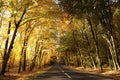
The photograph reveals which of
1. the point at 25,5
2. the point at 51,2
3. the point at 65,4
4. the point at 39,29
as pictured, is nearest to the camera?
the point at 25,5

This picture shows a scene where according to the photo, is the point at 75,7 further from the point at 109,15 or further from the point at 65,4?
the point at 109,15

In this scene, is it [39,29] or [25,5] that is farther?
[39,29]

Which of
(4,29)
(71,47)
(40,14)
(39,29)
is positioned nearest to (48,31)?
(39,29)

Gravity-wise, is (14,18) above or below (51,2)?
below

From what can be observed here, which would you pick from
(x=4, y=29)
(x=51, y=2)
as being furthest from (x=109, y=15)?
(x=4, y=29)

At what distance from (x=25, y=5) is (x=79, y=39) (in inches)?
1596

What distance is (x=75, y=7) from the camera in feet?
83.3

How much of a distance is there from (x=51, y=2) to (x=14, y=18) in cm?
400

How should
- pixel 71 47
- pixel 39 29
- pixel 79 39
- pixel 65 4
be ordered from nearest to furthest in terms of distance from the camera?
1. pixel 65 4
2. pixel 39 29
3. pixel 79 39
4. pixel 71 47

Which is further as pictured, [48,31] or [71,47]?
[71,47]

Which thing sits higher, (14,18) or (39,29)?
(39,29)

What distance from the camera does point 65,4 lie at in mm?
25328

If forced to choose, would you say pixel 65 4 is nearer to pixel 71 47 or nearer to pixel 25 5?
pixel 25 5

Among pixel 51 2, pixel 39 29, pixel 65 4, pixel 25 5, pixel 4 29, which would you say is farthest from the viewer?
pixel 39 29
